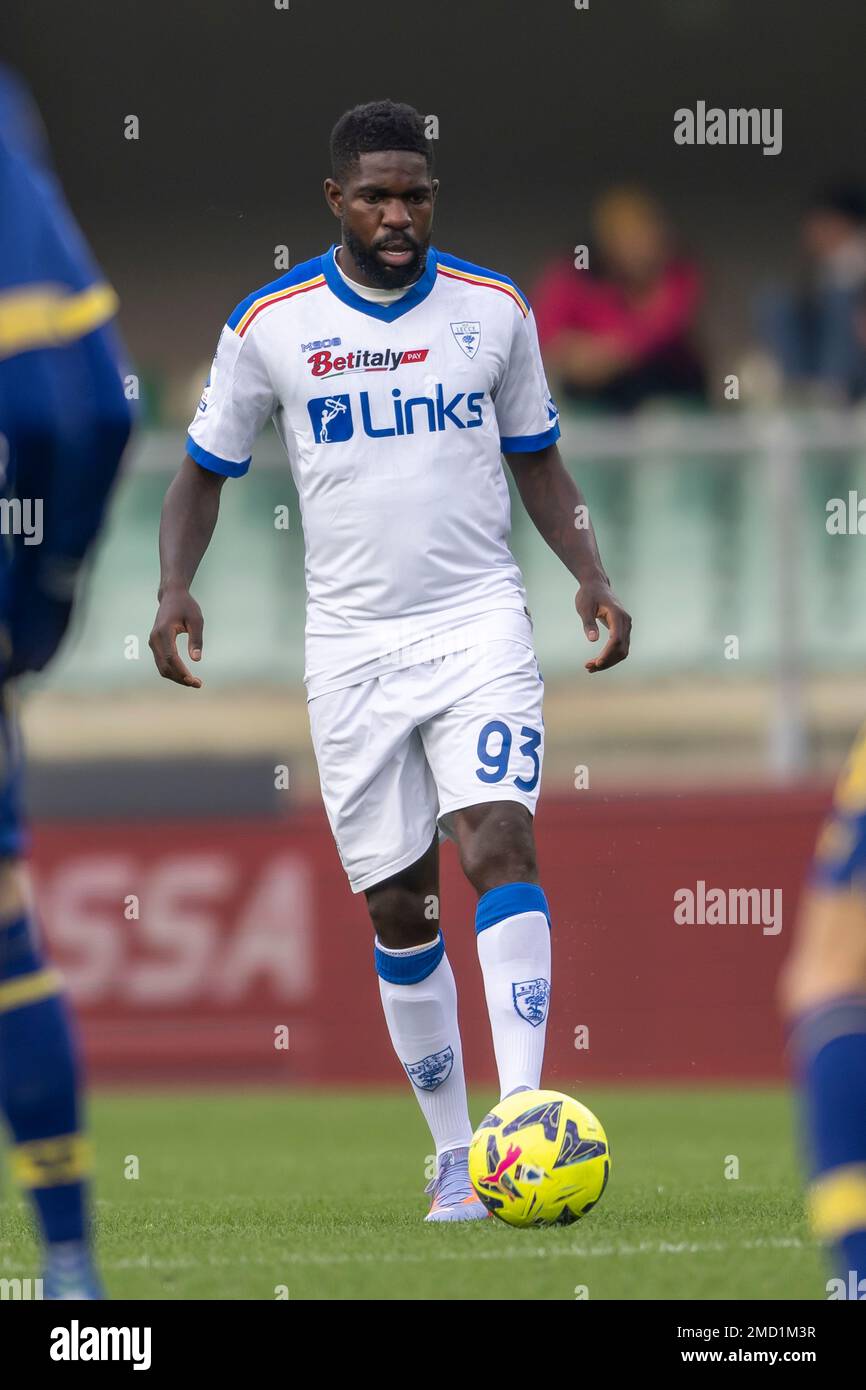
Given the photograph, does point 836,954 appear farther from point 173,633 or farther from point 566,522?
point 566,522

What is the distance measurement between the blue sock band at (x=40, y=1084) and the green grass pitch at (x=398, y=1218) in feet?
1.73

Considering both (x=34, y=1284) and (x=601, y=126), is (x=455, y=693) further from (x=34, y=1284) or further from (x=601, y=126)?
(x=601, y=126)

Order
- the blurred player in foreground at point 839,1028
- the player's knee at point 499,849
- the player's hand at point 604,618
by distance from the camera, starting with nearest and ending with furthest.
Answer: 1. the blurred player in foreground at point 839,1028
2. the player's knee at point 499,849
3. the player's hand at point 604,618

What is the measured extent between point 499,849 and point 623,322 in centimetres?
762

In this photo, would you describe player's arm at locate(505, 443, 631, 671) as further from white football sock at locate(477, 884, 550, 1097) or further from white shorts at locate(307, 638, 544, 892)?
white football sock at locate(477, 884, 550, 1097)

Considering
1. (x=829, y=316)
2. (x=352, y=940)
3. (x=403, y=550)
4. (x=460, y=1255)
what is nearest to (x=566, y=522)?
(x=403, y=550)

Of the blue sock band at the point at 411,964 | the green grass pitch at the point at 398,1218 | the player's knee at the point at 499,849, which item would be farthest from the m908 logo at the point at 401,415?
the green grass pitch at the point at 398,1218

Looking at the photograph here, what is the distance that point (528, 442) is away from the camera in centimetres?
633

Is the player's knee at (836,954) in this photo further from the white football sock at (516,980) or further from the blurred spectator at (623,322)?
the blurred spectator at (623,322)

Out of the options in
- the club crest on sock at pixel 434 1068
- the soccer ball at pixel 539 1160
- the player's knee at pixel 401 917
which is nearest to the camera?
the soccer ball at pixel 539 1160

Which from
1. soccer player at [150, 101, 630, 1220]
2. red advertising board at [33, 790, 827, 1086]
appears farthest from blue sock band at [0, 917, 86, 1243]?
red advertising board at [33, 790, 827, 1086]

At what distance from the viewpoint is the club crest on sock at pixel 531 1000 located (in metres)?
5.64

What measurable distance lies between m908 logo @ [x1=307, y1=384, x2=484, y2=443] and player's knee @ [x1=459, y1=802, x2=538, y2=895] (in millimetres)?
945

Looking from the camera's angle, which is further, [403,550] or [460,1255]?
[403,550]
